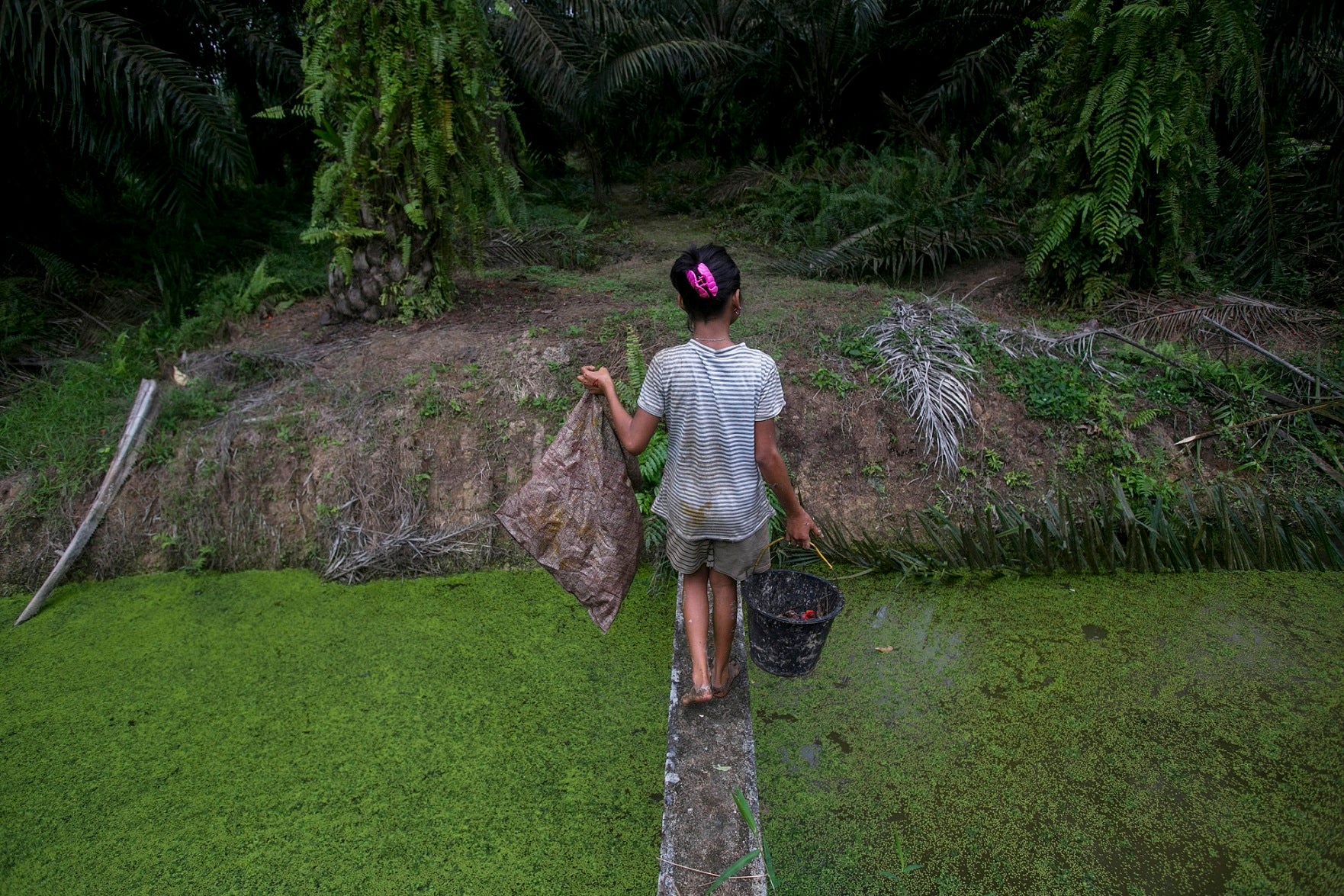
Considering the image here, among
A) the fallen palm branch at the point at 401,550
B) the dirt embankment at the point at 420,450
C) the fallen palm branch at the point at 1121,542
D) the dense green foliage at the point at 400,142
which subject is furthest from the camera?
the dense green foliage at the point at 400,142

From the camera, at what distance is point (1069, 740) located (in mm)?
2578

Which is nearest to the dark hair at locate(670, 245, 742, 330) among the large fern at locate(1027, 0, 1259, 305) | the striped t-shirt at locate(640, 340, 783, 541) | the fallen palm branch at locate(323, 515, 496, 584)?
the striped t-shirt at locate(640, 340, 783, 541)

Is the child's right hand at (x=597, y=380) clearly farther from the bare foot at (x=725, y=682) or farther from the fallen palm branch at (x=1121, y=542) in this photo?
the fallen palm branch at (x=1121, y=542)

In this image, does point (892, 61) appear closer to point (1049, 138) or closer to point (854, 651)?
point (1049, 138)

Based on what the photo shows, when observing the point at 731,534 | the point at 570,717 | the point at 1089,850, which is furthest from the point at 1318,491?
the point at 570,717

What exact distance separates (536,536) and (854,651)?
1305 mm

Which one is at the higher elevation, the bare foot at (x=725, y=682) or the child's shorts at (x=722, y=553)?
the child's shorts at (x=722, y=553)

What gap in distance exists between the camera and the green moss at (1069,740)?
7.13 ft

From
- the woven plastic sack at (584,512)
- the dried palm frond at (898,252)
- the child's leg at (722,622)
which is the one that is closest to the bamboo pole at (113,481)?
the woven plastic sack at (584,512)

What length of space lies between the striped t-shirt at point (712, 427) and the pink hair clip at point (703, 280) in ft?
0.57

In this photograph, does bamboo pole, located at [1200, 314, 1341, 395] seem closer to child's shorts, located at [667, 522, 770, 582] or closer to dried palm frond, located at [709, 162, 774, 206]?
child's shorts, located at [667, 522, 770, 582]

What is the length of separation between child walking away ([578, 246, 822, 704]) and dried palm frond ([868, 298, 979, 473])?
5.20ft

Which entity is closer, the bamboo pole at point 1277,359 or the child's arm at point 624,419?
the child's arm at point 624,419

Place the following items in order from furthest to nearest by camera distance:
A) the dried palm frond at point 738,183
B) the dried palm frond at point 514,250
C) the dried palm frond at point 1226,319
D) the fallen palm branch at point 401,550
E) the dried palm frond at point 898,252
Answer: the dried palm frond at point 738,183
the dried palm frond at point 514,250
the dried palm frond at point 898,252
the dried palm frond at point 1226,319
the fallen palm branch at point 401,550
